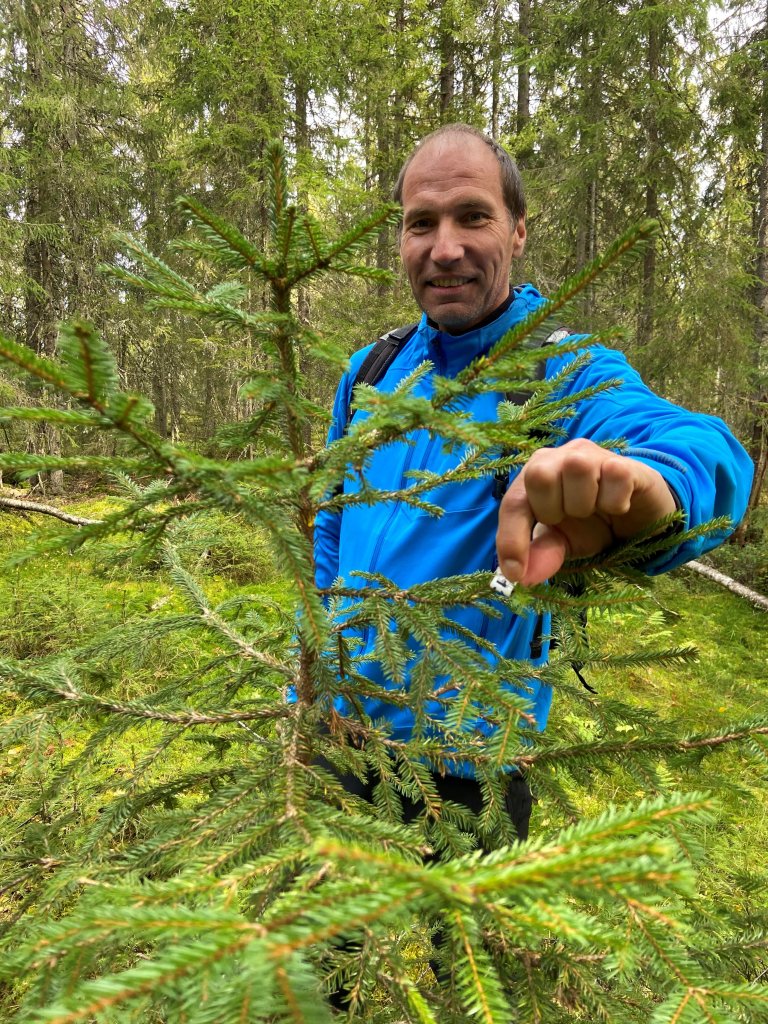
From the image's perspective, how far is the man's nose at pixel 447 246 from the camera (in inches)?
80.2

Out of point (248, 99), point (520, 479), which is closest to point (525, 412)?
point (520, 479)

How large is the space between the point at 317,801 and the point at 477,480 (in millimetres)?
1247

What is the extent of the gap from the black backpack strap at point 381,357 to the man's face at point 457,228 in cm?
36

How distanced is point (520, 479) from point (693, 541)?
0.46 meters

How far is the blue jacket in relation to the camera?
1325mm

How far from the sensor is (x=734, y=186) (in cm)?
970

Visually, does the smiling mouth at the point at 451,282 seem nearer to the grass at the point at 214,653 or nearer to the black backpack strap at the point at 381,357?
the black backpack strap at the point at 381,357

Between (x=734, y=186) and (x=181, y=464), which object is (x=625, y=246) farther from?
(x=734, y=186)

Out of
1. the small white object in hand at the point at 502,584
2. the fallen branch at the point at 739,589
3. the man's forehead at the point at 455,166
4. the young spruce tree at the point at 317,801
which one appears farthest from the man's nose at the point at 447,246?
the fallen branch at the point at 739,589

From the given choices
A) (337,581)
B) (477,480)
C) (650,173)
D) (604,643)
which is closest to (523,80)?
(650,173)

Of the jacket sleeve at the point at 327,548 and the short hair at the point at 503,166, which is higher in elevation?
the short hair at the point at 503,166

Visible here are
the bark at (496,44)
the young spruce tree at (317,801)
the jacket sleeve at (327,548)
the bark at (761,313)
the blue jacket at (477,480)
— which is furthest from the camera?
the bark at (496,44)

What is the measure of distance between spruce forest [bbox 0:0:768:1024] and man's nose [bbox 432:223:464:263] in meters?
0.57

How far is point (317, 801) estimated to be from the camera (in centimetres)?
111
